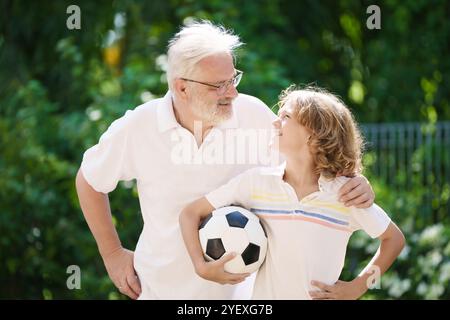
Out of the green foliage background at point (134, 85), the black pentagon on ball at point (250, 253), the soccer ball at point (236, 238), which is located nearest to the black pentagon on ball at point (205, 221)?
the soccer ball at point (236, 238)

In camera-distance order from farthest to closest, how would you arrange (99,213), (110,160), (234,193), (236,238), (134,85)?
(134,85) → (99,213) → (110,160) → (234,193) → (236,238)

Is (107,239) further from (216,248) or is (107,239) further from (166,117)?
(216,248)

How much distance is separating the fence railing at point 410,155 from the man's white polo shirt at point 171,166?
4.37 meters

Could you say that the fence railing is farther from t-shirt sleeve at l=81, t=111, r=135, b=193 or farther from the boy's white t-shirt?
the boy's white t-shirt

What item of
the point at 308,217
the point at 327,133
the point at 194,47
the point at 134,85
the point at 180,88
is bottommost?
the point at 308,217

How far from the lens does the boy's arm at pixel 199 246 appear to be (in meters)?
3.22

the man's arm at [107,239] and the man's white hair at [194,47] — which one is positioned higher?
the man's white hair at [194,47]

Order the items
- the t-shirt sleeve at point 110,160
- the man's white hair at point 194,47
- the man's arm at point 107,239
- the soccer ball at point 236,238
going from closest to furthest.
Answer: the soccer ball at point 236,238 → the man's white hair at point 194,47 → the t-shirt sleeve at point 110,160 → the man's arm at point 107,239

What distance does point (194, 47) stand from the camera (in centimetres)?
349

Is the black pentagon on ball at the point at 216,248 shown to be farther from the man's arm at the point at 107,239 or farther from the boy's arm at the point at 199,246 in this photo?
the man's arm at the point at 107,239

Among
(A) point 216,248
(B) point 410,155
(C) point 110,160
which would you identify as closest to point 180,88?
(C) point 110,160

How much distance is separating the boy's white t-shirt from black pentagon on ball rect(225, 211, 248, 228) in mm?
100

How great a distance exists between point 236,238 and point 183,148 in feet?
1.62

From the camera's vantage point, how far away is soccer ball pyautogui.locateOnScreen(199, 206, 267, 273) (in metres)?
3.20
